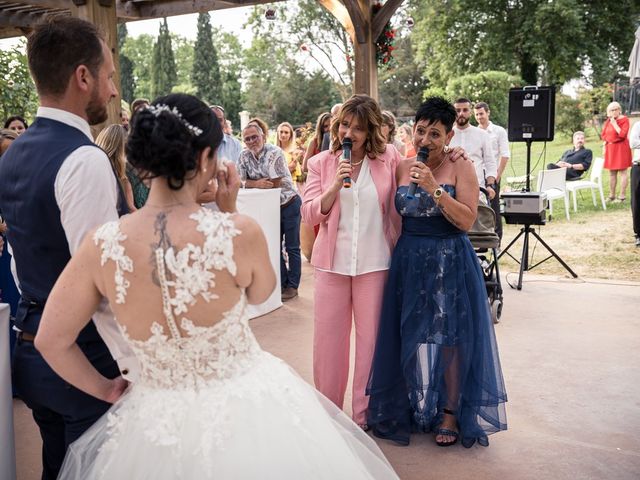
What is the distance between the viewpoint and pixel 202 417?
1.58 m

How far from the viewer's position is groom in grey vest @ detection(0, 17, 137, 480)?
A: 1705 mm

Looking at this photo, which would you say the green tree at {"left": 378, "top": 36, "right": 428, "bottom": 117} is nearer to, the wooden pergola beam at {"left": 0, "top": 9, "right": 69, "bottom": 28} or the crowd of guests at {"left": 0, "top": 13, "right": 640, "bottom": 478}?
the wooden pergola beam at {"left": 0, "top": 9, "right": 69, "bottom": 28}

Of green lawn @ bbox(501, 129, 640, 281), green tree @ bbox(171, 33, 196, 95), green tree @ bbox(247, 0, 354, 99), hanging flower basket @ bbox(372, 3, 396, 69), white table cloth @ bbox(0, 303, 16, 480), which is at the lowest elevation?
green lawn @ bbox(501, 129, 640, 281)

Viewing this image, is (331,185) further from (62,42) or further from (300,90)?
(300,90)

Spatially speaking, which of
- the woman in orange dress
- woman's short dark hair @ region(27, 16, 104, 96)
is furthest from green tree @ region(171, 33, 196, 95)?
woman's short dark hair @ region(27, 16, 104, 96)

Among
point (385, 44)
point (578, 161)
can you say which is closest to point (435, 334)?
point (385, 44)

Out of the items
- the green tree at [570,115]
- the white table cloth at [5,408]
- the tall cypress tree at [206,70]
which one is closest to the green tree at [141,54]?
the tall cypress tree at [206,70]

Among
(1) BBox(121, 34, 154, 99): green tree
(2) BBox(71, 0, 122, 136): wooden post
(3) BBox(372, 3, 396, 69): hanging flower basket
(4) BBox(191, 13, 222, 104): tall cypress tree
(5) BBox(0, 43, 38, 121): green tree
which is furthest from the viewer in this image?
(1) BBox(121, 34, 154, 99): green tree

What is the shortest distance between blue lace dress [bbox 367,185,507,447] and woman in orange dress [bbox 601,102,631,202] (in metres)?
10.2

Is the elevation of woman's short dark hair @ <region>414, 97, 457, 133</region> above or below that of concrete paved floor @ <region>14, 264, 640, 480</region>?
above

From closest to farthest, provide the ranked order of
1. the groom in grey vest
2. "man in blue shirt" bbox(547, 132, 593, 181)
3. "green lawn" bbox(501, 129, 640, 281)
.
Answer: the groom in grey vest, "green lawn" bbox(501, 129, 640, 281), "man in blue shirt" bbox(547, 132, 593, 181)

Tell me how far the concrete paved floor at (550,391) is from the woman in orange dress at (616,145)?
260 inches

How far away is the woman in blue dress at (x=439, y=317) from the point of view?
322 centimetres

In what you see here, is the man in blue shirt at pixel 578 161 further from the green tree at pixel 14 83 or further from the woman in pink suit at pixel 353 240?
the woman in pink suit at pixel 353 240
